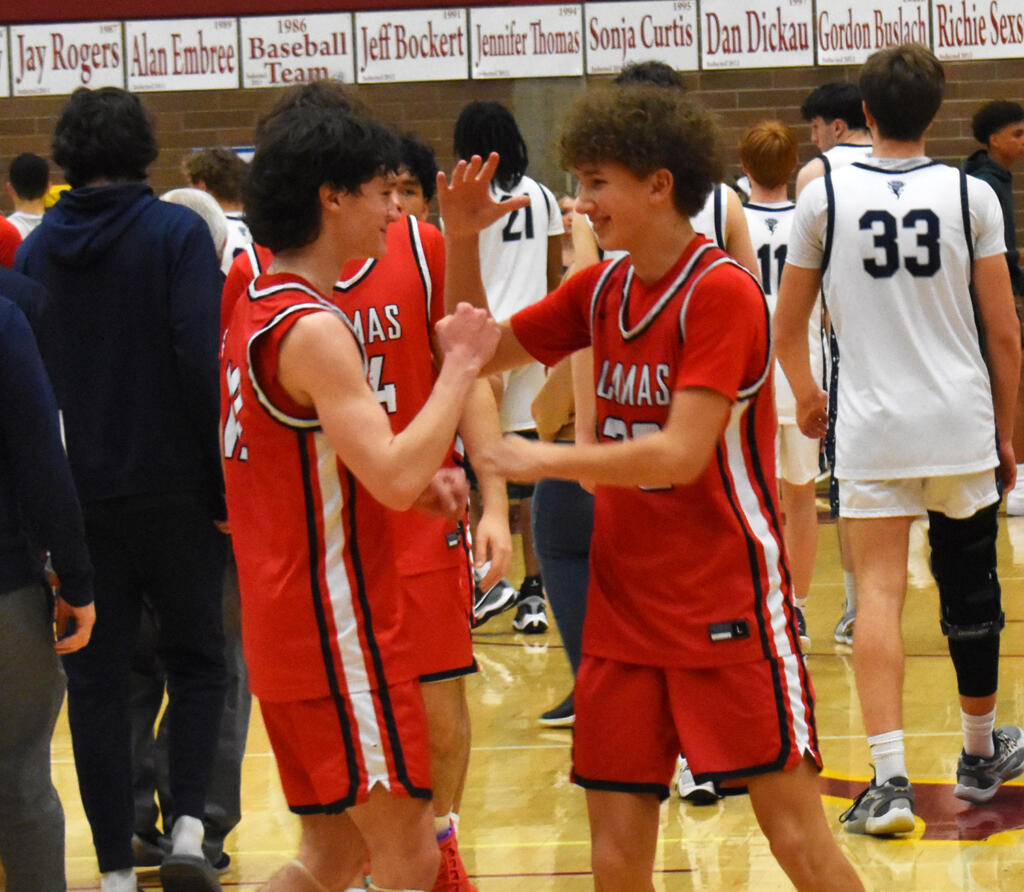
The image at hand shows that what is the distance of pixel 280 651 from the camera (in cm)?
247

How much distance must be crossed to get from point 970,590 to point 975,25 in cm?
662

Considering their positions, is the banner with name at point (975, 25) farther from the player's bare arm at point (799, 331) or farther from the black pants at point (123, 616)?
the black pants at point (123, 616)

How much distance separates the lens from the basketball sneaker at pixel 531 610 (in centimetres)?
640

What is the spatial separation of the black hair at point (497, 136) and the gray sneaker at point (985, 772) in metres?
2.55

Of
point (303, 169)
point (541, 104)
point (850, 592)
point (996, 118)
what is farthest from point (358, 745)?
point (541, 104)

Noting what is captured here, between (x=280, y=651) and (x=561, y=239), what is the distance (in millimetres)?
4030

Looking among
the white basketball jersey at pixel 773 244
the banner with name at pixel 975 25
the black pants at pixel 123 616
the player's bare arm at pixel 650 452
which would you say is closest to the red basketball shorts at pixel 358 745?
the player's bare arm at pixel 650 452

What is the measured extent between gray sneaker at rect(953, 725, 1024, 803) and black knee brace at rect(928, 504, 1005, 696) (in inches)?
7.9

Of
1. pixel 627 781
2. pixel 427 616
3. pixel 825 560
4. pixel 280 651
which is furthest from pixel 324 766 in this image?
pixel 825 560

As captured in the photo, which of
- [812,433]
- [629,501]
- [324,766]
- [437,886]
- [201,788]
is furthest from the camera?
[812,433]

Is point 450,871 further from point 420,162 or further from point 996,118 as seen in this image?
point 996,118

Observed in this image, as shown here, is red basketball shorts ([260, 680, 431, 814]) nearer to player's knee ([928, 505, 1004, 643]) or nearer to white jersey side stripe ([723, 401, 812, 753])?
white jersey side stripe ([723, 401, 812, 753])

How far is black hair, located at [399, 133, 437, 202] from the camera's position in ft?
12.6

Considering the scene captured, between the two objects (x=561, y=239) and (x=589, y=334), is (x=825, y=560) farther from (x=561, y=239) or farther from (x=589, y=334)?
(x=589, y=334)
